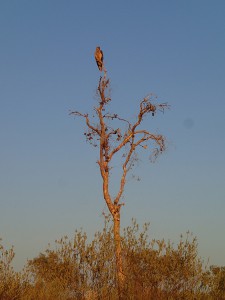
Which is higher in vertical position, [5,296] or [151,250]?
[151,250]

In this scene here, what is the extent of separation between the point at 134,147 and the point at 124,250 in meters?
9.65

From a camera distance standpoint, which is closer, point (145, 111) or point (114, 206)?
point (114, 206)

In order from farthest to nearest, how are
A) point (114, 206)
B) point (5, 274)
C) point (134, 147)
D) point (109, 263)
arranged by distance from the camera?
point (134, 147)
point (114, 206)
point (5, 274)
point (109, 263)

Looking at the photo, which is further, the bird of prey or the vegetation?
the bird of prey

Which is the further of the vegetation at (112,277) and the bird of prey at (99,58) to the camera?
the bird of prey at (99,58)

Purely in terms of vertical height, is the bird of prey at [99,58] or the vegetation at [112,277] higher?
the bird of prey at [99,58]

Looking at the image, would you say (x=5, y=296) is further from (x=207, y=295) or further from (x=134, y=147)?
(x=134, y=147)

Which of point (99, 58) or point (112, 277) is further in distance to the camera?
point (99, 58)

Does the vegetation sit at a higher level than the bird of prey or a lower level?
lower

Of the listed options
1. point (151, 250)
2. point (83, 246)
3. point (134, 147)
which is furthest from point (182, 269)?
point (134, 147)

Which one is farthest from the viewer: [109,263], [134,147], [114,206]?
[134,147]

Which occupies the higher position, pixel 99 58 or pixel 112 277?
pixel 99 58

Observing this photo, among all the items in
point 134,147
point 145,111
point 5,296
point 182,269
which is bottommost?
point 5,296

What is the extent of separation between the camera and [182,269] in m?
17.6
